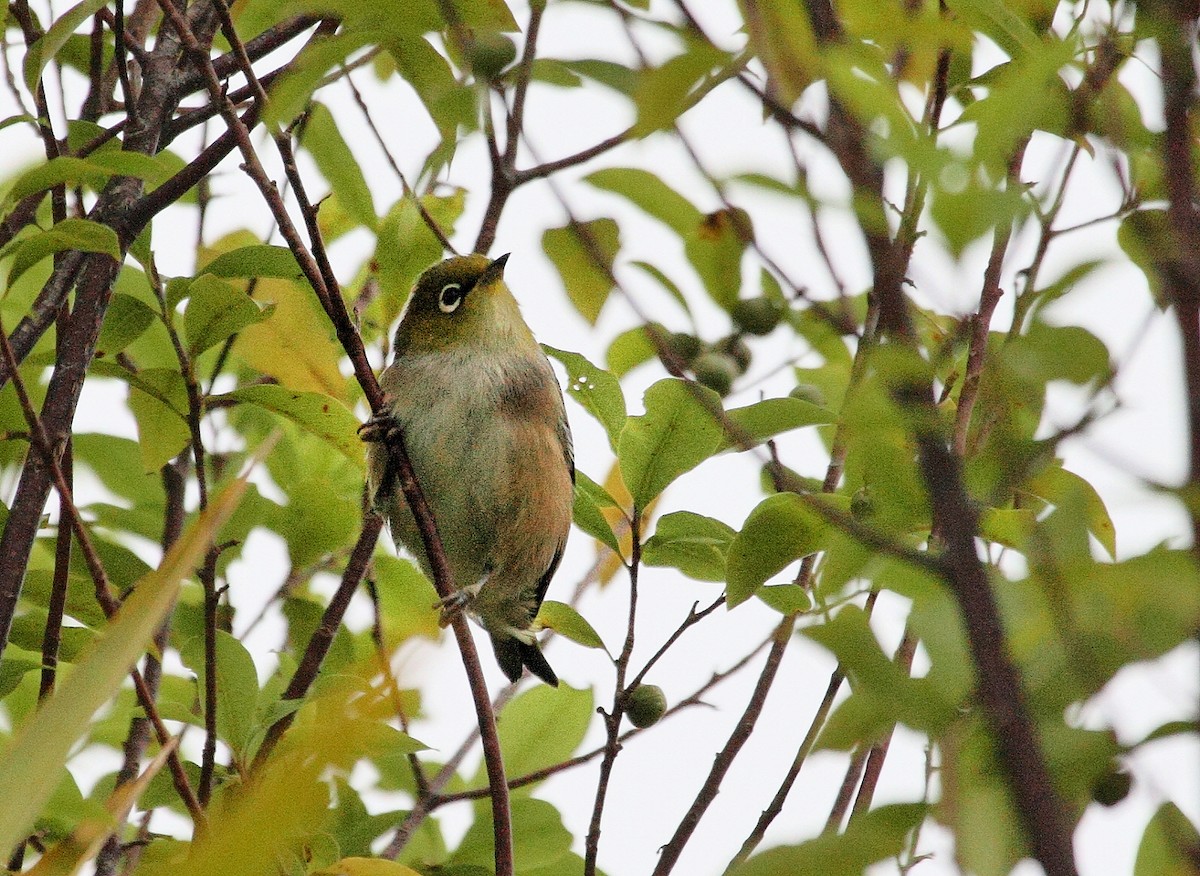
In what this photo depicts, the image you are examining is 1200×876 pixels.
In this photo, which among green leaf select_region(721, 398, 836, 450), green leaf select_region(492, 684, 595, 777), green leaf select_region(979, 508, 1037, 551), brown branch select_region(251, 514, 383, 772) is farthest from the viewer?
green leaf select_region(492, 684, 595, 777)

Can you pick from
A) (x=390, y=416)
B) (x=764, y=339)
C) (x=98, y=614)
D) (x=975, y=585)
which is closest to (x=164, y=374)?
(x=98, y=614)

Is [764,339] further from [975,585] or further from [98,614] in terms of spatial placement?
[975,585]

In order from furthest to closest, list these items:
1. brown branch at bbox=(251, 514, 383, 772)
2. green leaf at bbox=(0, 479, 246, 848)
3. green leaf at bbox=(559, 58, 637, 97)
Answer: brown branch at bbox=(251, 514, 383, 772), green leaf at bbox=(559, 58, 637, 97), green leaf at bbox=(0, 479, 246, 848)

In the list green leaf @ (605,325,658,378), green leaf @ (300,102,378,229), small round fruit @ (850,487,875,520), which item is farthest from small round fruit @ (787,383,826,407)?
green leaf @ (300,102,378,229)

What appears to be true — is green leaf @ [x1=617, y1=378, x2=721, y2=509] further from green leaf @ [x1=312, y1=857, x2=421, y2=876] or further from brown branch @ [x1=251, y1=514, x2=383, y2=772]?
green leaf @ [x1=312, y1=857, x2=421, y2=876]

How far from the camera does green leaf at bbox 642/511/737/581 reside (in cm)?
322

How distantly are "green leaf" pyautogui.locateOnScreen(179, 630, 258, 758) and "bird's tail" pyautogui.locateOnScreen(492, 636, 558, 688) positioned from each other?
1.54 metres

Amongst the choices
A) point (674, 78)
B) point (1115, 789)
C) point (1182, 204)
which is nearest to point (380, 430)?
point (1115, 789)

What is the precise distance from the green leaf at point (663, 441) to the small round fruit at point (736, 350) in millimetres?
340

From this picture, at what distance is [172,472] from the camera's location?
4.11 m

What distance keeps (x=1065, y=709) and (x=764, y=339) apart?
6.65ft

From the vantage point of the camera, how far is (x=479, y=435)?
15.2 ft

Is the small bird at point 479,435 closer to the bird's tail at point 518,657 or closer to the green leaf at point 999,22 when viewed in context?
the bird's tail at point 518,657

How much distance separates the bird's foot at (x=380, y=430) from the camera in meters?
4.15
